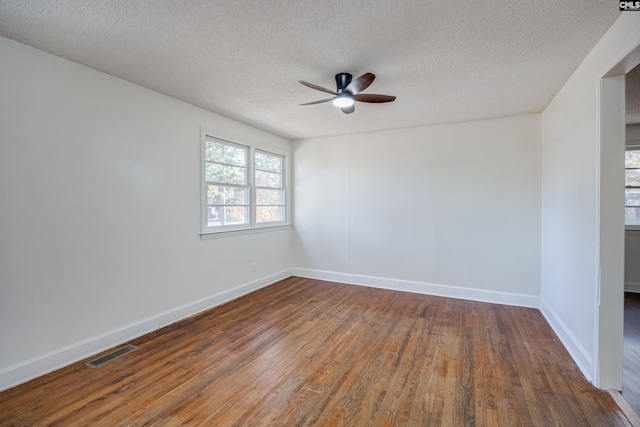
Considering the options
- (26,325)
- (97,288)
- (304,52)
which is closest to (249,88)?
(304,52)

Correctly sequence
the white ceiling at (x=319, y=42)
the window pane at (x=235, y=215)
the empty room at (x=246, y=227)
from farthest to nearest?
the window pane at (x=235, y=215), the empty room at (x=246, y=227), the white ceiling at (x=319, y=42)

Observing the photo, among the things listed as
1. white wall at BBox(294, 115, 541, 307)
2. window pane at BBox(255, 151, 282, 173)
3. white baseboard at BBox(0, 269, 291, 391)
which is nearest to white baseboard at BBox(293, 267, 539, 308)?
white wall at BBox(294, 115, 541, 307)

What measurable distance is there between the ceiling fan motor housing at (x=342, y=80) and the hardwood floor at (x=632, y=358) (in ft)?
10.3

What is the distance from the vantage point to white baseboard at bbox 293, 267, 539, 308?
3.77 metres

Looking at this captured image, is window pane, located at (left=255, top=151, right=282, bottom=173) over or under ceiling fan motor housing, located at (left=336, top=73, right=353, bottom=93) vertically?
under

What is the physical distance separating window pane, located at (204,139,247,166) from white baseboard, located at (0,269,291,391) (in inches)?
71.7

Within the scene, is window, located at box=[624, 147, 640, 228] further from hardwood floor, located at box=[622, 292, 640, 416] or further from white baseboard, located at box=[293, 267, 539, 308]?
white baseboard, located at box=[293, 267, 539, 308]

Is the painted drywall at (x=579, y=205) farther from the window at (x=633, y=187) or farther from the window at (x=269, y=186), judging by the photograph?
the window at (x=269, y=186)

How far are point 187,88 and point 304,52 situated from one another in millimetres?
1447

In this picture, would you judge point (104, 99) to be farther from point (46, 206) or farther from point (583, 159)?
point (583, 159)

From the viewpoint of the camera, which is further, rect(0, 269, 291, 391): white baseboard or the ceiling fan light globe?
the ceiling fan light globe

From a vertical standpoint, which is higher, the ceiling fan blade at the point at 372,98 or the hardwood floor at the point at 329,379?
the ceiling fan blade at the point at 372,98

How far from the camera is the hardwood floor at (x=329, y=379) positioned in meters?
1.80

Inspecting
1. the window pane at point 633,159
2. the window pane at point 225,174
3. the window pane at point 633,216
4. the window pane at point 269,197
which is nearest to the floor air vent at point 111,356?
the window pane at point 225,174
